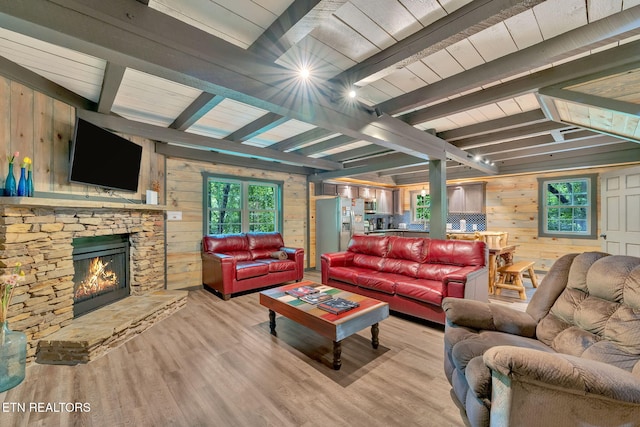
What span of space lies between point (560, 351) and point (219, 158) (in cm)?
512

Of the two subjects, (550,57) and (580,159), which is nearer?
(550,57)

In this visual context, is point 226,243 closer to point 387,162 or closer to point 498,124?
point 387,162

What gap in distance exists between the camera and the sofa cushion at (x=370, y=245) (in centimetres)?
429

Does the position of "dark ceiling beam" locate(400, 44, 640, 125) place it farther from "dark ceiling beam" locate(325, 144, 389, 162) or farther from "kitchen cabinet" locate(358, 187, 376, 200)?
"kitchen cabinet" locate(358, 187, 376, 200)

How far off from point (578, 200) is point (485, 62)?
574 cm

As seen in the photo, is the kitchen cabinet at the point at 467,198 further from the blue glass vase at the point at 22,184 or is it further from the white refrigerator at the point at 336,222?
the blue glass vase at the point at 22,184

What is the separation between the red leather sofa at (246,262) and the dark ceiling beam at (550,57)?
3.35 metres

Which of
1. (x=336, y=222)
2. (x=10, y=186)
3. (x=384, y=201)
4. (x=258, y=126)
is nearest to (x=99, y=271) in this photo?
(x=10, y=186)

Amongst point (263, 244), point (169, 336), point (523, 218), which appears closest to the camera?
point (169, 336)

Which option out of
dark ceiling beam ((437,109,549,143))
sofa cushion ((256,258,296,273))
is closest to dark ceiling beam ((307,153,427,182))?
dark ceiling beam ((437,109,549,143))

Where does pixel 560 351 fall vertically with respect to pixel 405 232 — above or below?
below

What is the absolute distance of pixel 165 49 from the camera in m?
1.57

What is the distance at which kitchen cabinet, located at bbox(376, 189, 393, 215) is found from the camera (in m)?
8.16

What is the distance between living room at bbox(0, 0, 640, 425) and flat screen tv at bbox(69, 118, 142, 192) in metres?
0.17
